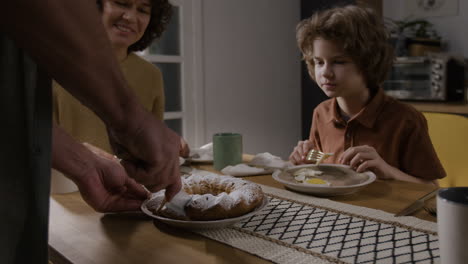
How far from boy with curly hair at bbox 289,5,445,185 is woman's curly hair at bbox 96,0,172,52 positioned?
0.75m

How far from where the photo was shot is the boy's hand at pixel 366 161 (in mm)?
1187

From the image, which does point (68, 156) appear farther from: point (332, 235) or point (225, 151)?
point (225, 151)

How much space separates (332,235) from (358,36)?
1111mm

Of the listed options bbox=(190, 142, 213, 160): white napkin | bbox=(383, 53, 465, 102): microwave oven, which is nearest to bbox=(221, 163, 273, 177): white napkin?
bbox=(190, 142, 213, 160): white napkin

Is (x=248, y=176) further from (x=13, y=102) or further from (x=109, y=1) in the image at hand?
(x=109, y=1)

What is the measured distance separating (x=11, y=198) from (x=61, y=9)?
294mm

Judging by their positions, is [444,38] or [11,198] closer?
[11,198]

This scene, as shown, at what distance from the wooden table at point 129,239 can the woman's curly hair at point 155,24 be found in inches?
52.8

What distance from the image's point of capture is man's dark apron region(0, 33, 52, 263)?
548mm

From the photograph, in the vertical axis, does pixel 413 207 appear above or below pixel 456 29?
below

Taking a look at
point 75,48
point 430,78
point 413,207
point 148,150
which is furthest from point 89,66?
point 430,78

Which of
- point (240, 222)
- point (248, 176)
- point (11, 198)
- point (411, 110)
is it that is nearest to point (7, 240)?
point (11, 198)

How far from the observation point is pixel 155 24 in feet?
7.07

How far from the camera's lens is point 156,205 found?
0.80 metres
